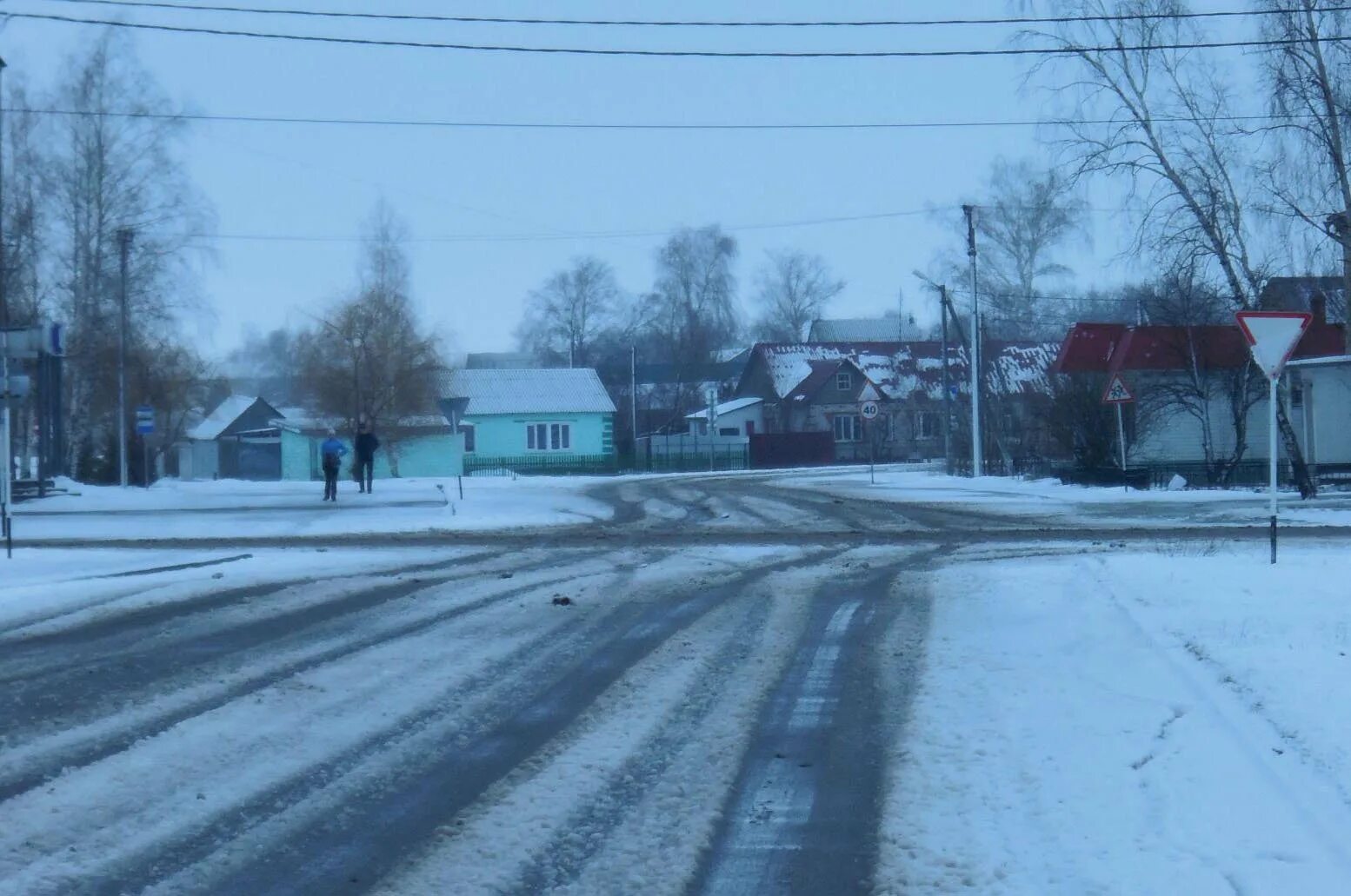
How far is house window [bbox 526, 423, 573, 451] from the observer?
6569cm

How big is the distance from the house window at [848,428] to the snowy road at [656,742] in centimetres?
6125

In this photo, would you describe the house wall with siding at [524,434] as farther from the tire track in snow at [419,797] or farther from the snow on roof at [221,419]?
the tire track in snow at [419,797]

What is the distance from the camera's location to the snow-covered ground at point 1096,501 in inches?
938

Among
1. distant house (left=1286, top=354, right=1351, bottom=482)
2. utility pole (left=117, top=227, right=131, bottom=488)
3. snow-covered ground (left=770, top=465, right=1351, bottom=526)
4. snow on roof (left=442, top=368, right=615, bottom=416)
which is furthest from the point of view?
snow on roof (left=442, top=368, right=615, bottom=416)

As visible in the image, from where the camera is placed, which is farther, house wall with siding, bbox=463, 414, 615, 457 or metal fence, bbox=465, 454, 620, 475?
house wall with siding, bbox=463, 414, 615, 457

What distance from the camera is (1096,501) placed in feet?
95.0

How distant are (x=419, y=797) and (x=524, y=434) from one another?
59.4m

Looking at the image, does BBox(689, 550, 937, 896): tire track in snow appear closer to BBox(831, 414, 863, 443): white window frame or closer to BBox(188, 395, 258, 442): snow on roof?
BBox(831, 414, 863, 443): white window frame

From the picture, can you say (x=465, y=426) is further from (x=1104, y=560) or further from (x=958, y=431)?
(x=1104, y=560)

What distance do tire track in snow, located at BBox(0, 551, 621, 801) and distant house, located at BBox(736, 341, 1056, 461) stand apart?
58.7m

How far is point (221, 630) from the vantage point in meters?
11.6

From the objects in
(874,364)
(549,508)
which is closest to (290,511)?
(549,508)

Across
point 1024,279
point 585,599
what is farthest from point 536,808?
point 1024,279

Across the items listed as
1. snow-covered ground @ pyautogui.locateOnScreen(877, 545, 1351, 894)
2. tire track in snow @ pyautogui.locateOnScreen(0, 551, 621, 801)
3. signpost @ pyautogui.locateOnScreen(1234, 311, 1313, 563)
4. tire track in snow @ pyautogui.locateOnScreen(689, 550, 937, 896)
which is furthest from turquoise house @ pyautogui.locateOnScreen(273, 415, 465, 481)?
tire track in snow @ pyautogui.locateOnScreen(689, 550, 937, 896)
